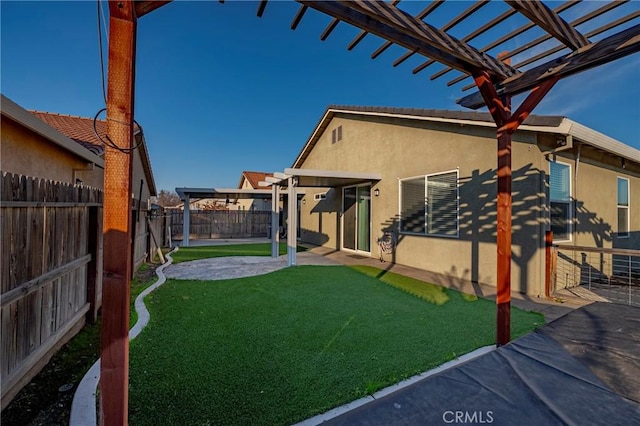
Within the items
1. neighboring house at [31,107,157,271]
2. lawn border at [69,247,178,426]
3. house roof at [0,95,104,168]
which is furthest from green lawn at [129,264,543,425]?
house roof at [0,95,104,168]

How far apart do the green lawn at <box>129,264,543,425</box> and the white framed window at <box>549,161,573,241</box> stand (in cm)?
258

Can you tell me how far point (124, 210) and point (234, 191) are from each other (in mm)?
13235

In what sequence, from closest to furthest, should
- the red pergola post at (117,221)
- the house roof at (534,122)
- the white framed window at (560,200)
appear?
the red pergola post at (117,221) < the house roof at (534,122) < the white framed window at (560,200)

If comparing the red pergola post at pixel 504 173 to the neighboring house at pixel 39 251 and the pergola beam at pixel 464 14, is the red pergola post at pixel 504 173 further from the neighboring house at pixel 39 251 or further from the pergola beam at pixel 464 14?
the neighboring house at pixel 39 251

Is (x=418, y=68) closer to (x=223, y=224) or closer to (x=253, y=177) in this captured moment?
(x=223, y=224)

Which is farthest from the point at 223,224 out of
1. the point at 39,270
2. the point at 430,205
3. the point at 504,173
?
the point at 504,173

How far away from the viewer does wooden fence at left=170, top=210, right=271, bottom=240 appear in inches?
720

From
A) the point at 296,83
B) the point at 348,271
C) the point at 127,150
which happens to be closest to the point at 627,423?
the point at 127,150

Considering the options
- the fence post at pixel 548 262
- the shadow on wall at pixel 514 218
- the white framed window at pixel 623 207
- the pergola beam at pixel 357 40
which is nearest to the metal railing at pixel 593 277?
the fence post at pixel 548 262

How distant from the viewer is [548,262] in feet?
18.0

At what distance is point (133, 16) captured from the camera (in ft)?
5.81

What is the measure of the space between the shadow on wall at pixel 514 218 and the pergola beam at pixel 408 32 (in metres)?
3.42

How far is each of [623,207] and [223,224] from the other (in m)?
17.7

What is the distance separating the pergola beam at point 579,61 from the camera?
2.57 m
